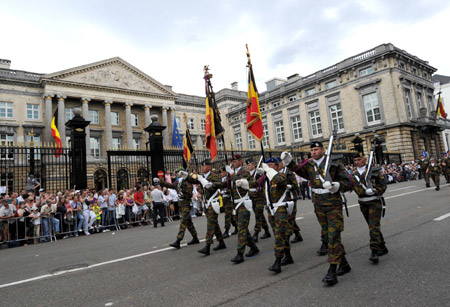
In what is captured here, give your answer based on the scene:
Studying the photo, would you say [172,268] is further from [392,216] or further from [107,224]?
[107,224]

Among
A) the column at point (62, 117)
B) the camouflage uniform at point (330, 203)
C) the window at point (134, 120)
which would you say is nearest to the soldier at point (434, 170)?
the camouflage uniform at point (330, 203)

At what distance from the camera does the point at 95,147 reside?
3981cm

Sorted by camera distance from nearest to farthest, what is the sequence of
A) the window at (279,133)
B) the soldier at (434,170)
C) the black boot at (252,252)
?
the black boot at (252,252) < the soldier at (434,170) < the window at (279,133)

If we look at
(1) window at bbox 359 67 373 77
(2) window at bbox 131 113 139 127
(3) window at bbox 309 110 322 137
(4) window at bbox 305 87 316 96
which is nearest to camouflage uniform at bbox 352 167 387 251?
(1) window at bbox 359 67 373 77

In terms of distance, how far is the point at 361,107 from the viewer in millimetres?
35812

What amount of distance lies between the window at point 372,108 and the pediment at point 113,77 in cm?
2823

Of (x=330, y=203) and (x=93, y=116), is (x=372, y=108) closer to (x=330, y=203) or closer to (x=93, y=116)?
(x=330, y=203)

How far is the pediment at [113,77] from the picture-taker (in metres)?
38.3

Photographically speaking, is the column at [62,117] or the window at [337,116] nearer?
the column at [62,117]

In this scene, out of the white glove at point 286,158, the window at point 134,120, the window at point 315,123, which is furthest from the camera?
the window at point 134,120

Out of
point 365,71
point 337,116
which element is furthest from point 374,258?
point 337,116

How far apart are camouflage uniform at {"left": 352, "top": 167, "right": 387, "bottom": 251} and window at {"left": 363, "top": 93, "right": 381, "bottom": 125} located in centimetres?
3343

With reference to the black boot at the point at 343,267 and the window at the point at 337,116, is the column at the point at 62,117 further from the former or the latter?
the black boot at the point at 343,267

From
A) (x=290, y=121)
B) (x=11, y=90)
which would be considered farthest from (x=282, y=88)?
(x=11, y=90)
